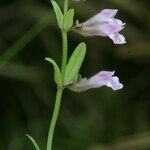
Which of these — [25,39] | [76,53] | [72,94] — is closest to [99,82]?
[76,53]

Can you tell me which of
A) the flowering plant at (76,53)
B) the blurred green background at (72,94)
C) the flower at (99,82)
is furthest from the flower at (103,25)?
the blurred green background at (72,94)

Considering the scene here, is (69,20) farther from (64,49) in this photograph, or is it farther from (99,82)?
(99,82)

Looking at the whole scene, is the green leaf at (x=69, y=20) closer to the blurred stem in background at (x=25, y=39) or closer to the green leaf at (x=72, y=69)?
the green leaf at (x=72, y=69)

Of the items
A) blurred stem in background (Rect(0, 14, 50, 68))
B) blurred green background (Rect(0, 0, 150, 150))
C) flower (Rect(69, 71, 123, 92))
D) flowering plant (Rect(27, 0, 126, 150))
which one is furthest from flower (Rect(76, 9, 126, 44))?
blurred green background (Rect(0, 0, 150, 150))

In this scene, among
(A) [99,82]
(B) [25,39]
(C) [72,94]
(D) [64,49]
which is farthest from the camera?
(C) [72,94]

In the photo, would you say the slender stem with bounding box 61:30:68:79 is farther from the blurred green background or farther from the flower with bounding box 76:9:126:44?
the blurred green background

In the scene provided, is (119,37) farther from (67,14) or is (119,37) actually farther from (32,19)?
(32,19)
